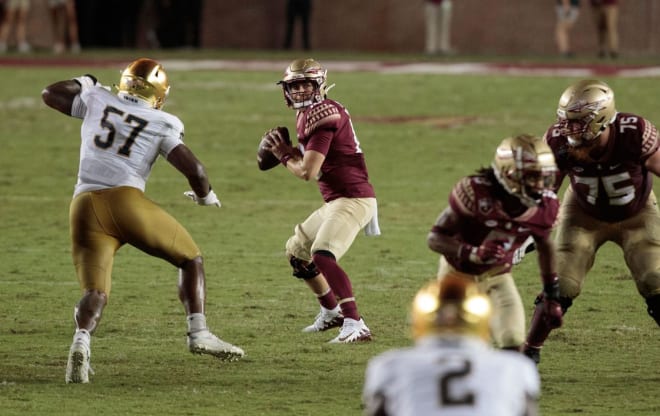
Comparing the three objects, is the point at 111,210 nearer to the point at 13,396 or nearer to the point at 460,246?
the point at 13,396

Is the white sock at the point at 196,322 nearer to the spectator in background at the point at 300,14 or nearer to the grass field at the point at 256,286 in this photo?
the grass field at the point at 256,286

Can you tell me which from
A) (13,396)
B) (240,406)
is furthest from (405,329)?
(13,396)

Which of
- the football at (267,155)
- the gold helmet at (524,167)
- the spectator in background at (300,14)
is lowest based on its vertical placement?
the spectator in background at (300,14)

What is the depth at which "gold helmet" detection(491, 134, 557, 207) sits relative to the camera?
6488mm

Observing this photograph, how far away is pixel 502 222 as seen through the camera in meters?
6.65

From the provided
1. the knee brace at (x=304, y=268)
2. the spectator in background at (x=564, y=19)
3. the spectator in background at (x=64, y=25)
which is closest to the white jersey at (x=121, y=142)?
the knee brace at (x=304, y=268)

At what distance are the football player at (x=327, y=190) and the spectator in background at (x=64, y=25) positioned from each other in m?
17.9

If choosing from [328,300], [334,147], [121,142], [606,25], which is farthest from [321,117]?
[606,25]

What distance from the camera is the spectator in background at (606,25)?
2397 centimetres

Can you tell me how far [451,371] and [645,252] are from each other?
3.71 m

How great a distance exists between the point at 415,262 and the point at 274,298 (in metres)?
1.64

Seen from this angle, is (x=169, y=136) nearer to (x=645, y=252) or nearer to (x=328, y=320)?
(x=328, y=320)

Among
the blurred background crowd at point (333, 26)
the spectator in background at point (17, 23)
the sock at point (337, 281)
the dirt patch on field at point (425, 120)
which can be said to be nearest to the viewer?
the sock at point (337, 281)

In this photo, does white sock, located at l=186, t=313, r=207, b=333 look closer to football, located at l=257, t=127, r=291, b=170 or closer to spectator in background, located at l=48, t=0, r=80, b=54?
football, located at l=257, t=127, r=291, b=170
